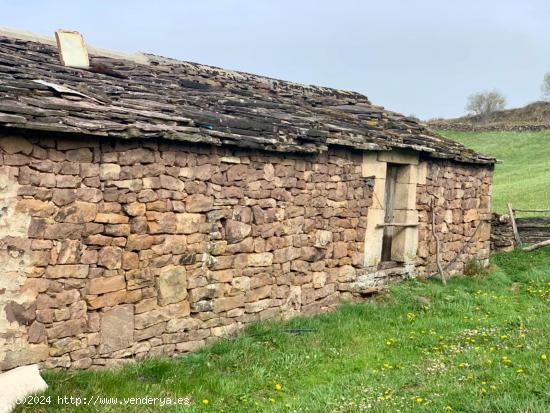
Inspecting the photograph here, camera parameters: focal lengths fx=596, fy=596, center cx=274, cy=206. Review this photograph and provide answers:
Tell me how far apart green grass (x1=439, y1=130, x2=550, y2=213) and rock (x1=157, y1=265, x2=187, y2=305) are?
13.4 meters

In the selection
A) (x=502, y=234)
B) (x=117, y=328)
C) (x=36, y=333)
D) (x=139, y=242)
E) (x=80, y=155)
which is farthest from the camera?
(x=502, y=234)

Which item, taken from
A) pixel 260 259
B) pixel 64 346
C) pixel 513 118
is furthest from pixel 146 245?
pixel 513 118

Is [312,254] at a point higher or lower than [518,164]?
lower

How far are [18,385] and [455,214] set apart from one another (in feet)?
26.4

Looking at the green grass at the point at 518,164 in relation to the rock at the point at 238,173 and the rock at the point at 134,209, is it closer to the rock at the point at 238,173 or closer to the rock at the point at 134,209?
the rock at the point at 238,173

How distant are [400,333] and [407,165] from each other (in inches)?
132

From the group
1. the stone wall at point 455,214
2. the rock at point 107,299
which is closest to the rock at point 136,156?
the rock at point 107,299

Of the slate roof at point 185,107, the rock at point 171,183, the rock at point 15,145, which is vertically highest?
the slate roof at point 185,107

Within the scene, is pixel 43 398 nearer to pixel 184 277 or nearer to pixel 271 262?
pixel 184 277

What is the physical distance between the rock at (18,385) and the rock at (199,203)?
2.20 meters

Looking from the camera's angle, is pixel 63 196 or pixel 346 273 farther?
pixel 346 273

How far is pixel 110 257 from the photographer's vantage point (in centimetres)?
554

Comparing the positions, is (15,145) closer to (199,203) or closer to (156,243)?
(156,243)

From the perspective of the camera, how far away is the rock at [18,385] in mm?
4355
